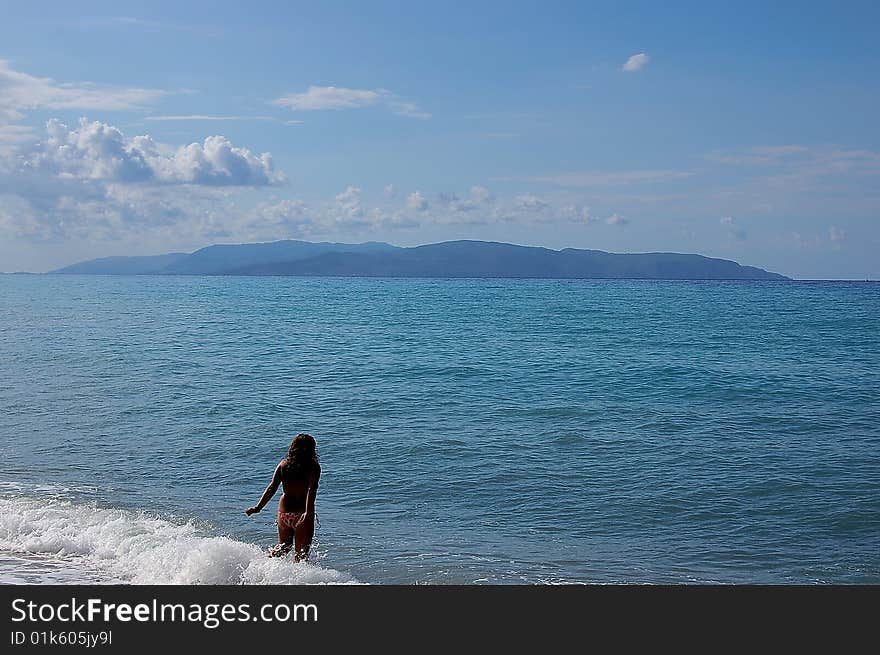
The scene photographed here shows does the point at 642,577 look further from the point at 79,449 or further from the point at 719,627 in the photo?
the point at 79,449

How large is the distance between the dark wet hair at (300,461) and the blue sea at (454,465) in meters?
1.27

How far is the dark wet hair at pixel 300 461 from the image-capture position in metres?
10.5

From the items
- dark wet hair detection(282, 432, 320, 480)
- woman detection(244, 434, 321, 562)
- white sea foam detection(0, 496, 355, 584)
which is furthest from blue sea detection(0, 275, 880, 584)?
dark wet hair detection(282, 432, 320, 480)

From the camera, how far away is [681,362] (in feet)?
126

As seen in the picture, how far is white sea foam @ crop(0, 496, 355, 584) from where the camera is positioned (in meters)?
11.0

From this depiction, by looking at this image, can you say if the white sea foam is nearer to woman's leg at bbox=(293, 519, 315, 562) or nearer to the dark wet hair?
woman's leg at bbox=(293, 519, 315, 562)

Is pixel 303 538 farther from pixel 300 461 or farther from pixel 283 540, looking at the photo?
pixel 300 461

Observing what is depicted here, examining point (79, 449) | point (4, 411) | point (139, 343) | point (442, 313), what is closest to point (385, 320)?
point (442, 313)

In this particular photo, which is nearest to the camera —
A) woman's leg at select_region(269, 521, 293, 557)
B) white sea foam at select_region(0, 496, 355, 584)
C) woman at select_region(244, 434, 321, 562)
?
woman at select_region(244, 434, 321, 562)

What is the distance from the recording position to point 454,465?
18.3 m

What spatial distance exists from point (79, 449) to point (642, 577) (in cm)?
1369

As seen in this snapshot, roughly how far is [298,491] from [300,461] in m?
0.41

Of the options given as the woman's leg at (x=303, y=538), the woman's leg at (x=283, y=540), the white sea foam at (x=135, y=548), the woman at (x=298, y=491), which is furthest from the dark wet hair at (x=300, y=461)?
the white sea foam at (x=135, y=548)

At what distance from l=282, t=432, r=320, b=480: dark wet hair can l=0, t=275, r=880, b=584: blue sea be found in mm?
1268
